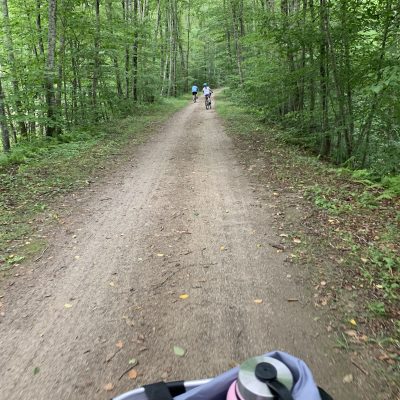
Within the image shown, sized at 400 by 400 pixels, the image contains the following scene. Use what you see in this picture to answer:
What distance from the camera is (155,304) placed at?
3936 millimetres

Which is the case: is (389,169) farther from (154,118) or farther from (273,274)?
(154,118)

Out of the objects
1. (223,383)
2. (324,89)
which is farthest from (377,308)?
(324,89)

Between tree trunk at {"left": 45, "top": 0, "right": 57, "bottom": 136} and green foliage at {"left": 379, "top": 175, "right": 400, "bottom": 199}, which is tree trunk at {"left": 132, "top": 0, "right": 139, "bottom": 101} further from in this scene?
green foliage at {"left": 379, "top": 175, "right": 400, "bottom": 199}

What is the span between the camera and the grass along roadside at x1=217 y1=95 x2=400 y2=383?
3480 millimetres

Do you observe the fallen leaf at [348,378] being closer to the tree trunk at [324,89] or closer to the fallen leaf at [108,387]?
the fallen leaf at [108,387]

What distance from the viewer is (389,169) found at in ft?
28.6

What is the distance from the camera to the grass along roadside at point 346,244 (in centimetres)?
348

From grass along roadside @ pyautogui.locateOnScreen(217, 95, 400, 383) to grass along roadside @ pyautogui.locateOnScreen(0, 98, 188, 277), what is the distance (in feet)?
12.7

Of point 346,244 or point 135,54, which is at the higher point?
point 135,54

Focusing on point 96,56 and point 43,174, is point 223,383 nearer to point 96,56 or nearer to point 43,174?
point 43,174

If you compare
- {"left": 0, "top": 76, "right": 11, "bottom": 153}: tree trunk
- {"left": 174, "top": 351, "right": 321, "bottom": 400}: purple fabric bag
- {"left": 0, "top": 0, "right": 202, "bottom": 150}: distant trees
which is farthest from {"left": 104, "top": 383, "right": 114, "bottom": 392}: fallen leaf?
{"left": 0, "top": 76, "right": 11, "bottom": 153}: tree trunk

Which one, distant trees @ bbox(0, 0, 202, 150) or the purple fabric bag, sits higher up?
distant trees @ bbox(0, 0, 202, 150)

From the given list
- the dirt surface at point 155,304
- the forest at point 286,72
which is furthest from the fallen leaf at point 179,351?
the forest at point 286,72

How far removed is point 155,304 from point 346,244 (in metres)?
2.81
